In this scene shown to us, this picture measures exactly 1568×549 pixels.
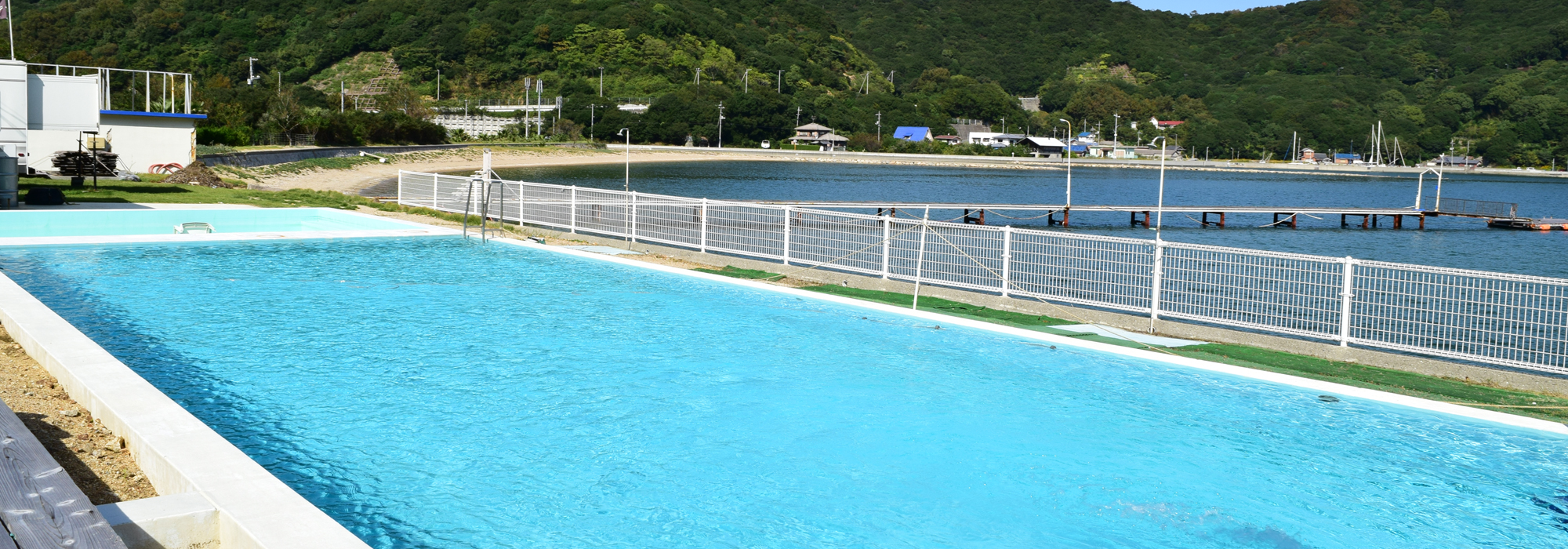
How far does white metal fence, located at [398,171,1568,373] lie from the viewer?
38.5ft

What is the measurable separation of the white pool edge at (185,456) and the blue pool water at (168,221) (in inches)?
515

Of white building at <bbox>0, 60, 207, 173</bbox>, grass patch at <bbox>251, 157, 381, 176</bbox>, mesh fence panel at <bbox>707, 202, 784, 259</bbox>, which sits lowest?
mesh fence panel at <bbox>707, 202, 784, 259</bbox>

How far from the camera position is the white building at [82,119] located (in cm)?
2067

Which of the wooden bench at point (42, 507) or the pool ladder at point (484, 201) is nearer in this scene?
the wooden bench at point (42, 507)

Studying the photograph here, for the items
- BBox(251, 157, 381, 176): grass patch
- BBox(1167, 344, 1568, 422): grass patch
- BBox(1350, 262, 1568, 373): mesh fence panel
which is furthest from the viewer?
BBox(251, 157, 381, 176): grass patch

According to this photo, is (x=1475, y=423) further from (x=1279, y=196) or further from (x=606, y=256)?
(x=1279, y=196)

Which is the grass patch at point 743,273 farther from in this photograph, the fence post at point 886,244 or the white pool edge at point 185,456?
the white pool edge at point 185,456

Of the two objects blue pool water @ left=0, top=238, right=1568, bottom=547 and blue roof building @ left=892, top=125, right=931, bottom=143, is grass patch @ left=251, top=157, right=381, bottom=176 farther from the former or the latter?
blue roof building @ left=892, top=125, right=931, bottom=143

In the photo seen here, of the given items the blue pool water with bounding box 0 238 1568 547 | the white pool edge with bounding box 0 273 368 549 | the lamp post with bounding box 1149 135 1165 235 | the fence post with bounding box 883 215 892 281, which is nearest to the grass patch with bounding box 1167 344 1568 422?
the blue pool water with bounding box 0 238 1568 547

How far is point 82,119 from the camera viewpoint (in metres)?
22.9

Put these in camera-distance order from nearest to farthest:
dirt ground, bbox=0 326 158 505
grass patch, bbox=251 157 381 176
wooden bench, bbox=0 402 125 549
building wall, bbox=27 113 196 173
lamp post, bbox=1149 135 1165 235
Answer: wooden bench, bbox=0 402 125 549 < dirt ground, bbox=0 326 158 505 < lamp post, bbox=1149 135 1165 235 < building wall, bbox=27 113 196 173 < grass patch, bbox=251 157 381 176

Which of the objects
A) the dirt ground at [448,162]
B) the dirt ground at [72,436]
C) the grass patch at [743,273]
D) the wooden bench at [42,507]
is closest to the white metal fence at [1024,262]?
the grass patch at [743,273]

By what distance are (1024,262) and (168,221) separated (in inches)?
669

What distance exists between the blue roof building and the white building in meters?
143
